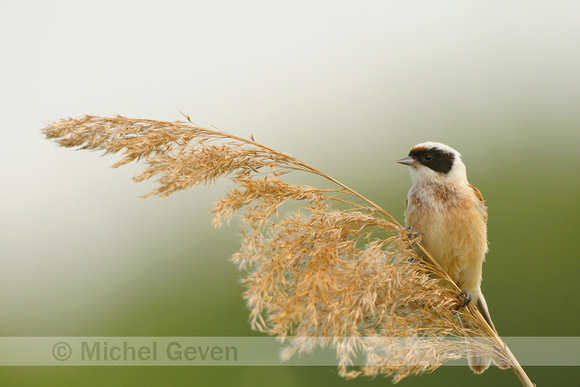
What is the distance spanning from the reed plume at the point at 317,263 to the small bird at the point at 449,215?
522 millimetres

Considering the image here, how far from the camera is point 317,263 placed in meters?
1.71

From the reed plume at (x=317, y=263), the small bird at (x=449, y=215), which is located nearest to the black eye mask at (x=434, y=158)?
the small bird at (x=449, y=215)

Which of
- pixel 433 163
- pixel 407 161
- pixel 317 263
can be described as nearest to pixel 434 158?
pixel 433 163

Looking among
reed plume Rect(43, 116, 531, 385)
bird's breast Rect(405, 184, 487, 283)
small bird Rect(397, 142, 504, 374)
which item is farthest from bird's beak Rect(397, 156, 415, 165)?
reed plume Rect(43, 116, 531, 385)

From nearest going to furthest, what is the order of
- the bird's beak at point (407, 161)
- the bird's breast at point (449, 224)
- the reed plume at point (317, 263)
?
the reed plume at point (317, 263)
the bird's breast at point (449, 224)
the bird's beak at point (407, 161)

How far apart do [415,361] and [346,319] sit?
12.6 inches

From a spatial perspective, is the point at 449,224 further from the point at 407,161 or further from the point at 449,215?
the point at 407,161

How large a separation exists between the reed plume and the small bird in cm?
52

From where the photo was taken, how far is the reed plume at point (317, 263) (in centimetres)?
160

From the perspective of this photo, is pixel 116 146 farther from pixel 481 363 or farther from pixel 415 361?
pixel 481 363

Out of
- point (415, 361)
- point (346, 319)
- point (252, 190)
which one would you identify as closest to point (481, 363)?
point (415, 361)

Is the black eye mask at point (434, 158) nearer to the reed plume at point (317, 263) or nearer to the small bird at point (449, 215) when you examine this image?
the small bird at point (449, 215)

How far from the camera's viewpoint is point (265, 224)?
1.81 meters

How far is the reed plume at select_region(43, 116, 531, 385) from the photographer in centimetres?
160
